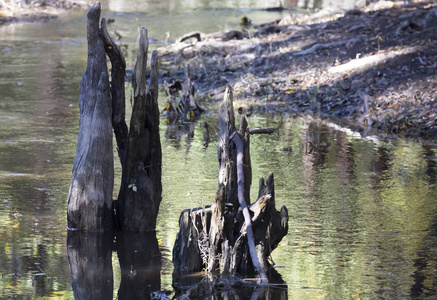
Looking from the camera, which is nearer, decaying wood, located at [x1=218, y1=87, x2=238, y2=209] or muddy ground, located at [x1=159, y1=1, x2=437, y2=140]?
decaying wood, located at [x1=218, y1=87, x2=238, y2=209]

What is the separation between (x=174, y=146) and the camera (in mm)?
15086

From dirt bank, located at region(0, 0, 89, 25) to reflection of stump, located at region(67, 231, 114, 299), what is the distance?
2764 centimetres

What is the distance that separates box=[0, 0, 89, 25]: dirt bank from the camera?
3634 centimetres

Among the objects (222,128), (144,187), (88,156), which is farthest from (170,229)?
(222,128)

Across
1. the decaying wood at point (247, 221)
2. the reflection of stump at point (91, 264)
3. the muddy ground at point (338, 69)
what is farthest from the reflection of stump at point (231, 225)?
the muddy ground at point (338, 69)

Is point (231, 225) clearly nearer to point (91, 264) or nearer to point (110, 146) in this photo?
point (91, 264)

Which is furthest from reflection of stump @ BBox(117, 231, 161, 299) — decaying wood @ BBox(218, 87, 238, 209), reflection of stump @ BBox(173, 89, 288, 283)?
decaying wood @ BBox(218, 87, 238, 209)

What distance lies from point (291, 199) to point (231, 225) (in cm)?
335

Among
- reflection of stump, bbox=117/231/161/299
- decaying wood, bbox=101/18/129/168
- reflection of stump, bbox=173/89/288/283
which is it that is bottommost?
reflection of stump, bbox=117/231/161/299

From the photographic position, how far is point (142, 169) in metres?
9.59

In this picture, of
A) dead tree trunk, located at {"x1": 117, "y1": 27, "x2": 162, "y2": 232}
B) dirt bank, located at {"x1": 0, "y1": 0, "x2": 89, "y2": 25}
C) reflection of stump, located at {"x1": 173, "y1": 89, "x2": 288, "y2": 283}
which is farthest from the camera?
dirt bank, located at {"x1": 0, "y1": 0, "x2": 89, "y2": 25}

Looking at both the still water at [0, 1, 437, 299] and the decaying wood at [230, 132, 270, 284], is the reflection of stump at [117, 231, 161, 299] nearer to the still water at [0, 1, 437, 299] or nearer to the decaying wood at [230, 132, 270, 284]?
the still water at [0, 1, 437, 299]

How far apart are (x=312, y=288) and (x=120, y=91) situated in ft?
11.8

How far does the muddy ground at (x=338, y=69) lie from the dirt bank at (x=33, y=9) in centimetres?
1309
